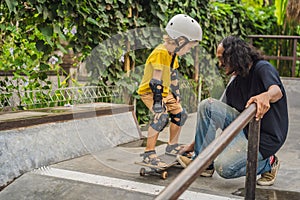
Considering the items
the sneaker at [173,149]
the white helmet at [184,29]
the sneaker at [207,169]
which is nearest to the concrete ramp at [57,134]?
the sneaker at [173,149]

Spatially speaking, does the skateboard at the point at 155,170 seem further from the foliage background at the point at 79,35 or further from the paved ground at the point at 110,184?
the foliage background at the point at 79,35

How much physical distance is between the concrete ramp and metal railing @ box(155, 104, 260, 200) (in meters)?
1.58

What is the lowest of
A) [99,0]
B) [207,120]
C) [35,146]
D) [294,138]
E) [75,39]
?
[294,138]

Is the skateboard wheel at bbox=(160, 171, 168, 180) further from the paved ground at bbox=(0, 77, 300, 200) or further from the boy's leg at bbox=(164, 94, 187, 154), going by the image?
the boy's leg at bbox=(164, 94, 187, 154)

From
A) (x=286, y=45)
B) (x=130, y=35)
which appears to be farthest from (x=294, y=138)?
(x=286, y=45)

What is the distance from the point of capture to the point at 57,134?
340 centimetres

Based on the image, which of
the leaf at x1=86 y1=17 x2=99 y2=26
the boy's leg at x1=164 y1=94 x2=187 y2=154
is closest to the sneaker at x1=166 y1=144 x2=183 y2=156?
the boy's leg at x1=164 y1=94 x2=187 y2=154

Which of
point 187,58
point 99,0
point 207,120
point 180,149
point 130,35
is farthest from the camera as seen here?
point 187,58

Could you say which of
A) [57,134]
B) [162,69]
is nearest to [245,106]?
[162,69]

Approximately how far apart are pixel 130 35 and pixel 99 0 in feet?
2.53

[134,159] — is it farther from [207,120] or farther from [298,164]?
[298,164]

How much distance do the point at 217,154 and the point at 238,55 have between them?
1.24m

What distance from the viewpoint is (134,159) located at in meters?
3.58

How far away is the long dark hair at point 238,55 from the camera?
109 inches
